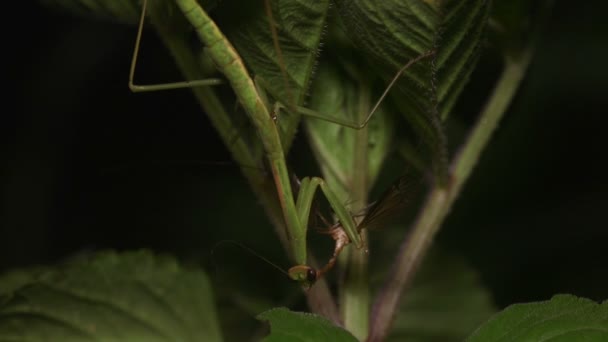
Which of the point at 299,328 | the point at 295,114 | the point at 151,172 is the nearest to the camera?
the point at 299,328

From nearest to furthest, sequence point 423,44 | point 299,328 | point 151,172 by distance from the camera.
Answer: point 299,328 < point 423,44 < point 151,172

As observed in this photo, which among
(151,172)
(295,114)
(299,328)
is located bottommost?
(151,172)

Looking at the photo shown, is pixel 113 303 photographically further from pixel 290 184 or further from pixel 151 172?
pixel 151 172

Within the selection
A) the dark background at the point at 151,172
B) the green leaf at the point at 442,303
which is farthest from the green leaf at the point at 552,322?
the dark background at the point at 151,172

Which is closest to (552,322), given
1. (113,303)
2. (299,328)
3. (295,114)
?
(299,328)

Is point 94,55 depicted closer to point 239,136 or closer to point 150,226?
point 150,226

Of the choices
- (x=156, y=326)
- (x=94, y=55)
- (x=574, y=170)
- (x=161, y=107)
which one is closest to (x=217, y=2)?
(x=156, y=326)

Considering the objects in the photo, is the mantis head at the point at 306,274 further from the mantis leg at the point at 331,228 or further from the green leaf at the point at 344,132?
the green leaf at the point at 344,132
